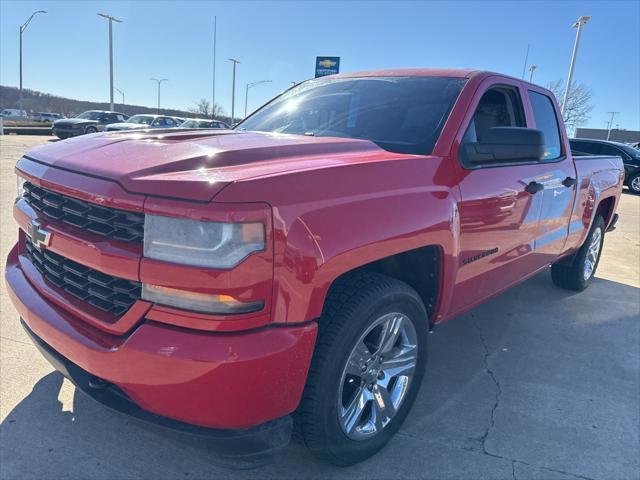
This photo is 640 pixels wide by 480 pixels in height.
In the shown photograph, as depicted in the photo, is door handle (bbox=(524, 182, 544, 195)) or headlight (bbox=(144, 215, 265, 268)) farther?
door handle (bbox=(524, 182, 544, 195))

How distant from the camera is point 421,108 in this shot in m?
2.87

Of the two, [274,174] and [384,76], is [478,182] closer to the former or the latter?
[384,76]

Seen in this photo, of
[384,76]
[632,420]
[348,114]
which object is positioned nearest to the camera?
[632,420]

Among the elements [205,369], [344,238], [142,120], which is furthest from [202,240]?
[142,120]

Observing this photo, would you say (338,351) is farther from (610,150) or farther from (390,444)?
(610,150)

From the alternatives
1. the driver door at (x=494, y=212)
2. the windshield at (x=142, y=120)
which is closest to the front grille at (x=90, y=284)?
the driver door at (x=494, y=212)

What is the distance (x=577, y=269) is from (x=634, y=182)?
14653mm

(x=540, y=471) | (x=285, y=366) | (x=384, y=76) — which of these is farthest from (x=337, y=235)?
(x=384, y=76)

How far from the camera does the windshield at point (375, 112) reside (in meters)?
2.75

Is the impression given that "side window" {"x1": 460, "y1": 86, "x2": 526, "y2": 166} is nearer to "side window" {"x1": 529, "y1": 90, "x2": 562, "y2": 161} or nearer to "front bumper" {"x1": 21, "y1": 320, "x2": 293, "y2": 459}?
"side window" {"x1": 529, "y1": 90, "x2": 562, "y2": 161}

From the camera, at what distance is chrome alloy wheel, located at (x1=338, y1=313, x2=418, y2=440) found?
220cm

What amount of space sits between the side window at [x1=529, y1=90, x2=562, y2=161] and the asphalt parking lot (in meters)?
1.47

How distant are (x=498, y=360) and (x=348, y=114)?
204 centimetres

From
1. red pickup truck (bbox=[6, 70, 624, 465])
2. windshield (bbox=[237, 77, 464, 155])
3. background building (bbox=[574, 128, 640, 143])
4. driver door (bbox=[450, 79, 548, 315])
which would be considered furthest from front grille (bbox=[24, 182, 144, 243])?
background building (bbox=[574, 128, 640, 143])
